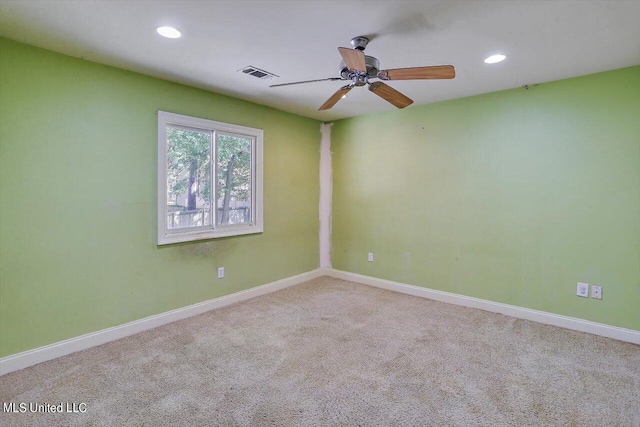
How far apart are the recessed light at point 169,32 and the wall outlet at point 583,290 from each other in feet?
13.4

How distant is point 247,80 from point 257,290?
2.48 metres

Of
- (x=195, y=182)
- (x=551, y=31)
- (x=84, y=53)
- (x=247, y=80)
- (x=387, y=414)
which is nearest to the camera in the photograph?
(x=387, y=414)

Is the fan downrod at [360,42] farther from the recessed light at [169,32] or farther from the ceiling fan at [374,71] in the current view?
the recessed light at [169,32]

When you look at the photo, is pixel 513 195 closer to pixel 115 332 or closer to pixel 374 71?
pixel 374 71

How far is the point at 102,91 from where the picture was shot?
9.16ft

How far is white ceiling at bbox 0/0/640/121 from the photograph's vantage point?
1.93 metres

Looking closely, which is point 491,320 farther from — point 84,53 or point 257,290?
point 84,53

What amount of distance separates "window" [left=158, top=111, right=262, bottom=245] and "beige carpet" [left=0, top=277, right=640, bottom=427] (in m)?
1.04

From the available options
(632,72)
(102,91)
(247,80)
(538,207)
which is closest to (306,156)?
(247,80)

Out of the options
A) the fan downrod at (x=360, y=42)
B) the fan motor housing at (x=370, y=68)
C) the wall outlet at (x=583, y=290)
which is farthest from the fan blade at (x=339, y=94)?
the wall outlet at (x=583, y=290)

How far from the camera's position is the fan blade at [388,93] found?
2388 mm

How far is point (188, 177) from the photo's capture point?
347cm

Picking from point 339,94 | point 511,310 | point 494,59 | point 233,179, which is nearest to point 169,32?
point 339,94

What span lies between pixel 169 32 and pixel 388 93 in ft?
5.35
